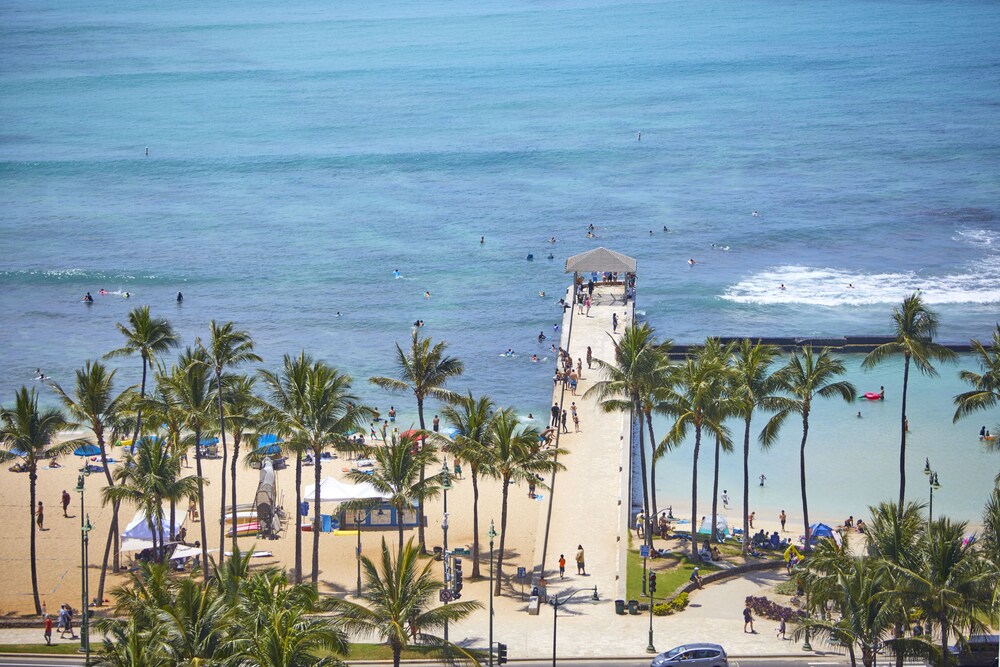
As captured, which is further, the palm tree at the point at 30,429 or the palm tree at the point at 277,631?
the palm tree at the point at 30,429

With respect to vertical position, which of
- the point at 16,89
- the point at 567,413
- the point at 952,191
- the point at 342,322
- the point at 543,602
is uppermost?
the point at 16,89

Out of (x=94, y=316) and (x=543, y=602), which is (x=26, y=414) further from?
(x=94, y=316)

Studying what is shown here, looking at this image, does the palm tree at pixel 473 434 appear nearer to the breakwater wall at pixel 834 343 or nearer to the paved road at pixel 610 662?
the paved road at pixel 610 662

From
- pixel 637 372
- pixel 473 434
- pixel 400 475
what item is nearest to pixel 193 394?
pixel 400 475

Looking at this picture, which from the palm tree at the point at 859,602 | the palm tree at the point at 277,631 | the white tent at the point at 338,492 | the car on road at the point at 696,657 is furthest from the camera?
the white tent at the point at 338,492

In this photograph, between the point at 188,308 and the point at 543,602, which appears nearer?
the point at 543,602

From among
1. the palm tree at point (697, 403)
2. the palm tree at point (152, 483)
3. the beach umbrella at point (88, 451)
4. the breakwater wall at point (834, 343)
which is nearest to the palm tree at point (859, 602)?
the palm tree at point (697, 403)

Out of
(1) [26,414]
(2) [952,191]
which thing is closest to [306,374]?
(1) [26,414]

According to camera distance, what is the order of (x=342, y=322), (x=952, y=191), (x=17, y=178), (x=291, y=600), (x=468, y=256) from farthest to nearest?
(x=17, y=178) < (x=952, y=191) < (x=468, y=256) < (x=342, y=322) < (x=291, y=600)
